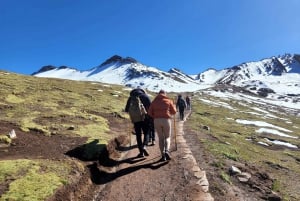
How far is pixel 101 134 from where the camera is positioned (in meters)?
22.4

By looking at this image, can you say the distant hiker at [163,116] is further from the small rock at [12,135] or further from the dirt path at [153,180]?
the small rock at [12,135]

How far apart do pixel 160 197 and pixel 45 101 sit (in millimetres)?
26139

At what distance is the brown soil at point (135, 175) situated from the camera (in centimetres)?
1291

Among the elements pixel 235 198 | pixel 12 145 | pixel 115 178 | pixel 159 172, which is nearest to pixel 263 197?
pixel 235 198

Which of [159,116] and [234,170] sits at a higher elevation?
[159,116]

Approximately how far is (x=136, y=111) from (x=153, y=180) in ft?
14.3

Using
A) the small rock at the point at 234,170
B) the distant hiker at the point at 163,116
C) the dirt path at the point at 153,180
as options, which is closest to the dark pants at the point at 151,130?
the dirt path at the point at 153,180

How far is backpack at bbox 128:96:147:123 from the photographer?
17.5 metres

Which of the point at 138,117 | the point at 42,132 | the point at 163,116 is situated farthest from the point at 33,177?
the point at 42,132

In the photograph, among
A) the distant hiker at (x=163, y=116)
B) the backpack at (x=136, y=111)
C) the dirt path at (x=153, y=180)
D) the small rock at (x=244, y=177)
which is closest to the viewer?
the dirt path at (x=153, y=180)

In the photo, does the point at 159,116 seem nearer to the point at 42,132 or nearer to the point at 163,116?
the point at 163,116

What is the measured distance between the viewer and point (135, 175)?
587 inches

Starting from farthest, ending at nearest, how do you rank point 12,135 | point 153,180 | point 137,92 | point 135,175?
point 12,135 → point 137,92 → point 135,175 → point 153,180

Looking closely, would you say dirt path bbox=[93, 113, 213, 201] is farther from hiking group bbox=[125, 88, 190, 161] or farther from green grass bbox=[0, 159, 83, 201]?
green grass bbox=[0, 159, 83, 201]
